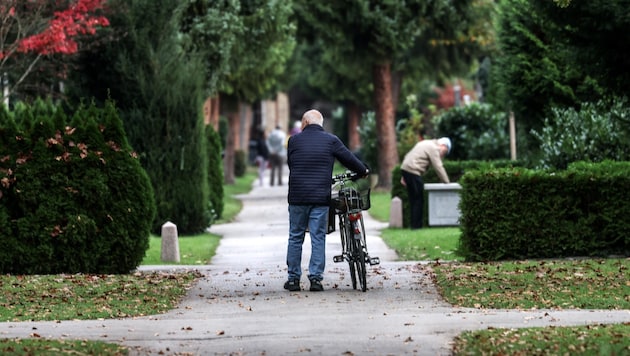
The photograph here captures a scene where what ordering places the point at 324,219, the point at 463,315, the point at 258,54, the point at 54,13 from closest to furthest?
the point at 463,315, the point at 324,219, the point at 54,13, the point at 258,54

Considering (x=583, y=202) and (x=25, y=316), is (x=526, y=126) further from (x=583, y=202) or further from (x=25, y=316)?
(x=25, y=316)

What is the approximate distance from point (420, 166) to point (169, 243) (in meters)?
6.23

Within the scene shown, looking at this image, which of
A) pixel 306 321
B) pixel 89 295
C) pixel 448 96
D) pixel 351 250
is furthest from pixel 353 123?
pixel 306 321

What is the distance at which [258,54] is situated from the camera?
1469 inches

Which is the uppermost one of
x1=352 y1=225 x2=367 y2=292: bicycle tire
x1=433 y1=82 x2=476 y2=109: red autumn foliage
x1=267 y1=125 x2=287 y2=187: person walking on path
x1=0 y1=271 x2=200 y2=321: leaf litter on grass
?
x1=433 y1=82 x2=476 y2=109: red autumn foliage

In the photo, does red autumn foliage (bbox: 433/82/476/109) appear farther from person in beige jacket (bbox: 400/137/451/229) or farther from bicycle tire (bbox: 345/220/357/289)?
bicycle tire (bbox: 345/220/357/289)

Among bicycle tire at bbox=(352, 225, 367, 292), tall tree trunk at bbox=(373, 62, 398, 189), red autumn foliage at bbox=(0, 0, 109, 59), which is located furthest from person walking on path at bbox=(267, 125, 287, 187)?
bicycle tire at bbox=(352, 225, 367, 292)

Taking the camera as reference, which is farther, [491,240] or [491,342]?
[491,240]

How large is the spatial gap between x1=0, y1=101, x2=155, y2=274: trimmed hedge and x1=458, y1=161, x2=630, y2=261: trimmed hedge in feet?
13.8

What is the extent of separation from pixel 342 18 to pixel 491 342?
A: 27.8 meters

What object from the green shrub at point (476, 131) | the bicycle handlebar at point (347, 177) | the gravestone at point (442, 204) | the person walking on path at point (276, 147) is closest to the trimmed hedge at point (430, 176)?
the gravestone at point (442, 204)

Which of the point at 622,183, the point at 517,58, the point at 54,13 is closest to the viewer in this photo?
the point at 622,183

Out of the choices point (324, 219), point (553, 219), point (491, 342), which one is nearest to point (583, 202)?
point (553, 219)

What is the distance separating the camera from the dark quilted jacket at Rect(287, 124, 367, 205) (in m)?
14.5
